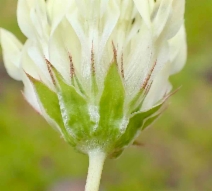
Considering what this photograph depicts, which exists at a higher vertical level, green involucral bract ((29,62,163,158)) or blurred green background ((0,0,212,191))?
green involucral bract ((29,62,163,158))

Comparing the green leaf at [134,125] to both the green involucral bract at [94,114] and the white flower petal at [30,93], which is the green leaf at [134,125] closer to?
the green involucral bract at [94,114]

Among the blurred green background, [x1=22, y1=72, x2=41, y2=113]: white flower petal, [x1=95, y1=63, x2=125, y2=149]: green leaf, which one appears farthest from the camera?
the blurred green background

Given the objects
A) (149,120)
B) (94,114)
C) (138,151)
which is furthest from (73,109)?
(138,151)

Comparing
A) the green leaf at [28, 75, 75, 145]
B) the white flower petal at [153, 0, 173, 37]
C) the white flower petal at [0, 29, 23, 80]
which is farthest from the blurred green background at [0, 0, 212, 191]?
the white flower petal at [153, 0, 173, 37]

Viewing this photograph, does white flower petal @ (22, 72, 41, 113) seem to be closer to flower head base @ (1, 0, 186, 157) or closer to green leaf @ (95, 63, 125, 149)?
flower head base @ (1, 0, 186, 157)

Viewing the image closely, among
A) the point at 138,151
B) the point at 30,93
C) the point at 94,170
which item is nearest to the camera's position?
the point at 94,170

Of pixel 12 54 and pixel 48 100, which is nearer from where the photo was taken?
pixel 48 100

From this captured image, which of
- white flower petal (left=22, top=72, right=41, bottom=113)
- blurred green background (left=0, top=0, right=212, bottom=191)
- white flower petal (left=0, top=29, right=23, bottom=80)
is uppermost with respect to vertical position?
white flower petal (left=0, top=29, right=23, bottom=80)

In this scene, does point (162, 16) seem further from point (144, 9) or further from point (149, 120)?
point (149, 120)
